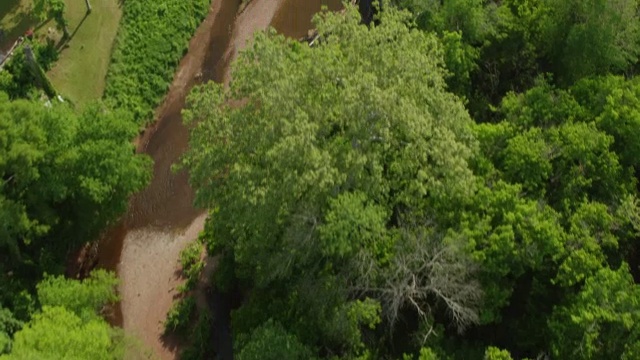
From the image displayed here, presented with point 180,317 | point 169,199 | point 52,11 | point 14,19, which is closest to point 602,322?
point 180,317

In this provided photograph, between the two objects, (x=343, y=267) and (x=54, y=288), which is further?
(x=54, y=288)

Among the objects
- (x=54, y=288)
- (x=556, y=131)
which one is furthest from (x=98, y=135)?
(x=556, y=131)

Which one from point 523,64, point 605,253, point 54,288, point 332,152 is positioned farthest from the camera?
point 523,64

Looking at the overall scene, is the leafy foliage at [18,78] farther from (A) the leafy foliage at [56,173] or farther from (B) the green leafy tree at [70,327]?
(B) the green leafy tree at [70,327]

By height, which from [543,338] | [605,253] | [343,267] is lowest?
[543,338]

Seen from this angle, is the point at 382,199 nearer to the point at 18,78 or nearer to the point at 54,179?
the point at 54,179

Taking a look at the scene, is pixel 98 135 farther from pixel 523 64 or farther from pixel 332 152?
pixel 523 64

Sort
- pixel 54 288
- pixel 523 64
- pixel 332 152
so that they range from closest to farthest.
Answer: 1. pixel 332 152
2. pixel 54 288
3. pixel 523 64

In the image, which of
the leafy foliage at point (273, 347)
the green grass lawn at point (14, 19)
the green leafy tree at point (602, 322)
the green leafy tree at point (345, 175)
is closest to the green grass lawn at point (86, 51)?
the green grass lawn at point (14, 19)
